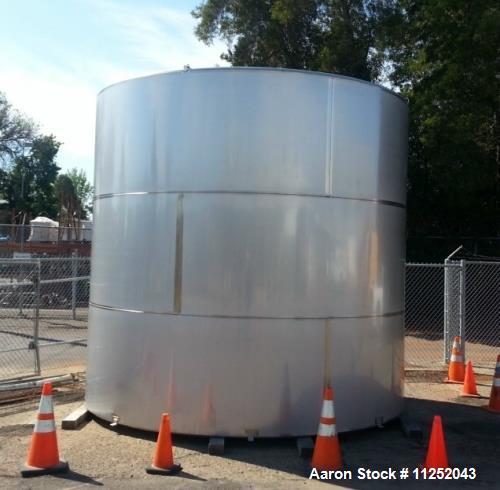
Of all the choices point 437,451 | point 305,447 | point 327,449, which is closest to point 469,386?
point 437,451

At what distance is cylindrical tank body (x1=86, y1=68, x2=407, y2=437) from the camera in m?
5.95

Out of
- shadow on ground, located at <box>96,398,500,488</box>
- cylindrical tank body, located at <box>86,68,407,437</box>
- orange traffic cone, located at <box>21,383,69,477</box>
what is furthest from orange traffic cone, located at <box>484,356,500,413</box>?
orange traffic cone, located at <box>21,383,69,477</box>

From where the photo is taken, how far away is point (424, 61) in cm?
1700

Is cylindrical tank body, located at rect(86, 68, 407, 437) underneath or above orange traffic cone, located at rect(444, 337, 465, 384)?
above

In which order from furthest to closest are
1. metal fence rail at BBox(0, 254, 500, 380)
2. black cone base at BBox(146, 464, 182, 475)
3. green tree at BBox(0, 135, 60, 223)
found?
1. green tree at BBox(0, 135, 60, 223)
2. metal fence rail at BBox(0, 254, 500, 380)
3. black cone base at BBox(146, 464, 182, 475)

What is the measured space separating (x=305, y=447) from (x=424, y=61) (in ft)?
45.8

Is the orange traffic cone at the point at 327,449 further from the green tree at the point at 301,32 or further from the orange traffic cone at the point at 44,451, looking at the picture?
the green tree at the point at 301,32

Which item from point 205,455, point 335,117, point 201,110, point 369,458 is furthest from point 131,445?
point 335,117

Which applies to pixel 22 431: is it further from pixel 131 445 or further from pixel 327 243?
pixel 327 243

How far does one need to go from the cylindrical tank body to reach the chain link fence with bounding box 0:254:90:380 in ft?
10.2

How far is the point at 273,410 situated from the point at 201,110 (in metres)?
3.04

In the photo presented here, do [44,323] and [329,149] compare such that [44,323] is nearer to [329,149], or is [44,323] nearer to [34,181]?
[329,149]

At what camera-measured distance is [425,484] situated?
5.19 meters

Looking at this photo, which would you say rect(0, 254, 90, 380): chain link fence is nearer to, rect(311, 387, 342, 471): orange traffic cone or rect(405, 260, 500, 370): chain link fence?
rect(311, 387, 342, 471): orange traffic cone
